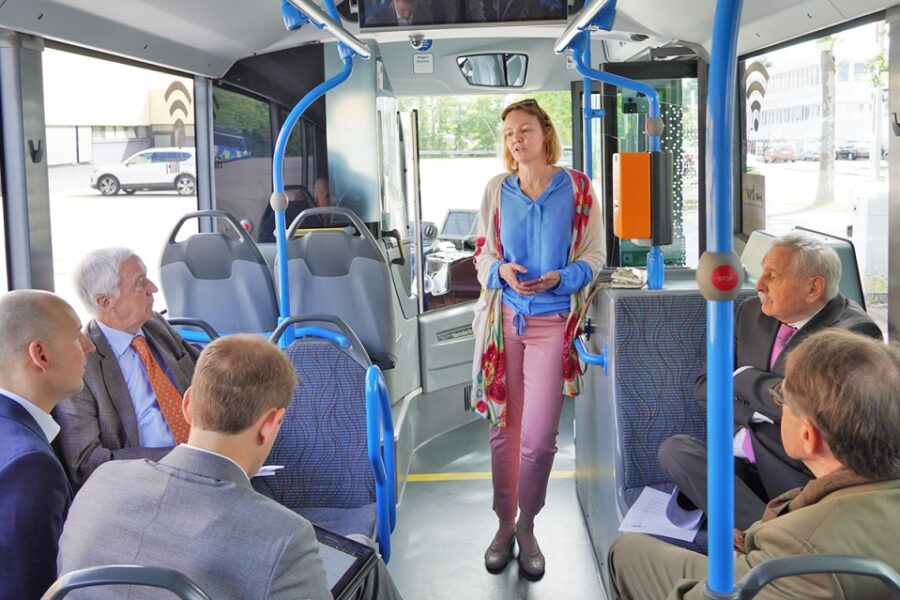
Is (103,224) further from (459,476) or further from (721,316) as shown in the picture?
(721,316)

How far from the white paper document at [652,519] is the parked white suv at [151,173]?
2.67 meters

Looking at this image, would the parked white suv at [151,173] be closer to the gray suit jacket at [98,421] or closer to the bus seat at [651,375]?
the gray suit jacket at [98,421]

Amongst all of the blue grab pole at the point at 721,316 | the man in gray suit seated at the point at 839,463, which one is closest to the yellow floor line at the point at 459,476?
the man in gray suit seated at the point at 839,463

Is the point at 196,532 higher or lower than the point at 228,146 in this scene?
lower

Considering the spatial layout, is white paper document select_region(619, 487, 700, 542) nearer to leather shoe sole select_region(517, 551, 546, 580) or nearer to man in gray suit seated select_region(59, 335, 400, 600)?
leather shoe sole select_region(517, 551, 546, 580)

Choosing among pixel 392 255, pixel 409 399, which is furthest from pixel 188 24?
pixel 409 399

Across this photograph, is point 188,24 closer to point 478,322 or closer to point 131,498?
point 478,322

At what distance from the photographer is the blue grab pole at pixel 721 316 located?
4.57 feet

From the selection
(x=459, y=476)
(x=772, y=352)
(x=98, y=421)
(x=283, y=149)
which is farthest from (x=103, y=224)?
(x=772, y=352)

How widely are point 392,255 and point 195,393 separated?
373 centimetres

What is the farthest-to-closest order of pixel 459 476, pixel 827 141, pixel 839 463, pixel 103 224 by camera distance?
pixel 459 476, pixel 103 224, pixel 827 141, pixel 839 463

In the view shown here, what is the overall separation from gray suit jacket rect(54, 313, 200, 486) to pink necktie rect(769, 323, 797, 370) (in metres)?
1.84

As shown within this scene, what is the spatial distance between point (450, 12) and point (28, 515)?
97.6 inches

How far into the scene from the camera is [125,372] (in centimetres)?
297
